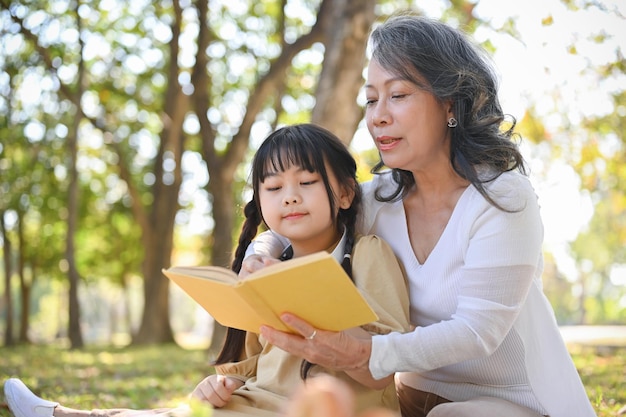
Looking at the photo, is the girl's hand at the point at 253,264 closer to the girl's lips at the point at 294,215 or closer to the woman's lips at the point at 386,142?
the girl's lips at the point at 294,215

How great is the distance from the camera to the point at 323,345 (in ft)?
8.55

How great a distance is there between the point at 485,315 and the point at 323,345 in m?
0.61

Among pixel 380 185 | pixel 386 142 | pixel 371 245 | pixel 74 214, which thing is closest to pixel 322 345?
pixel 371 245

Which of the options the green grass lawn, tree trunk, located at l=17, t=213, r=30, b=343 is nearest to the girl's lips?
the green grass lawn

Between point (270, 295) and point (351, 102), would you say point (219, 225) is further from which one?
point (270, 295)

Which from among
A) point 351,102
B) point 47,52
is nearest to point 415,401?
point 351,102

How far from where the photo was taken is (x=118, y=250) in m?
26.3

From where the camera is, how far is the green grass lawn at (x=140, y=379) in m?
5.64

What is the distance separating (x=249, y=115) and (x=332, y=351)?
10.6m

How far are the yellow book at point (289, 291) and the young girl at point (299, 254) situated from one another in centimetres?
32

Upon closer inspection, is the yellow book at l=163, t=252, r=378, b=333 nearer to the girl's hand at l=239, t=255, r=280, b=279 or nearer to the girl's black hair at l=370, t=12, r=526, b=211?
the girl's hand at l=239, t=255, r=280, b=279

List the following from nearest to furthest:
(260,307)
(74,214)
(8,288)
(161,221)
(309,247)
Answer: (260,307), (309,247), (74,214), (161,221), (8,288)

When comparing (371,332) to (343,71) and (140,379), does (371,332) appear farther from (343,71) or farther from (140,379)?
(140,379)

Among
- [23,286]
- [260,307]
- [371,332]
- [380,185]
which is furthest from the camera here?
[23,286]
